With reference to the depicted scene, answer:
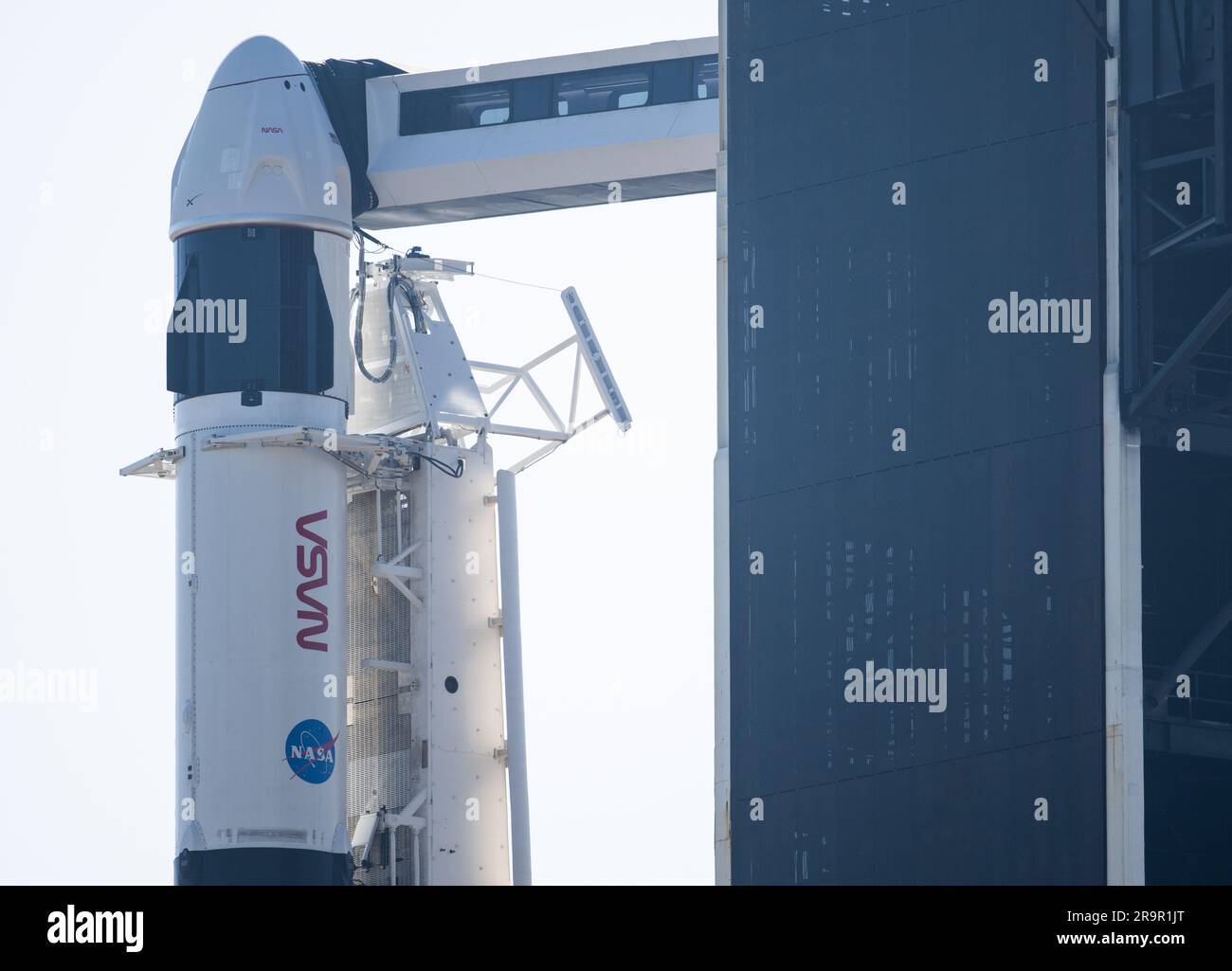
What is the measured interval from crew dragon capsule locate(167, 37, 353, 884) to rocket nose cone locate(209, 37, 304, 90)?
0.12 ft

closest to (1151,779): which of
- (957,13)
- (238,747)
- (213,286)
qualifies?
(957,13)

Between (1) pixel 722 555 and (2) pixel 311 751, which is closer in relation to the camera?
(1) pixel 722 555

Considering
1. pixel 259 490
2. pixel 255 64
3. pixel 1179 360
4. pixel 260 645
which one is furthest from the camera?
pixel 255 64

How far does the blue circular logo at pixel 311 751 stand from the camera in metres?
43.5

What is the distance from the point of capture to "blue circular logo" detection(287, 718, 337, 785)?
4350 cm

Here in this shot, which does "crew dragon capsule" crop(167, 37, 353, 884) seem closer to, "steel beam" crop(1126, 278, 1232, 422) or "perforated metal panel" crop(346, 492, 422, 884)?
"perforated metal panel" crop(346, 492, 422, 884)

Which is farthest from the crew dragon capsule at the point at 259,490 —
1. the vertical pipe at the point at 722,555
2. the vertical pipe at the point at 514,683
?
the vertical pipe at the point at 722,555

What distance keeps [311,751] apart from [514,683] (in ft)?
13.6

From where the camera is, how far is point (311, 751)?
4366 centimetres

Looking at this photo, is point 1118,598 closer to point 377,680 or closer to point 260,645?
point 260,645

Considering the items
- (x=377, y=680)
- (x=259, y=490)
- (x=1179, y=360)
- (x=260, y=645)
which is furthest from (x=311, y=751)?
(x=1179, y=360)

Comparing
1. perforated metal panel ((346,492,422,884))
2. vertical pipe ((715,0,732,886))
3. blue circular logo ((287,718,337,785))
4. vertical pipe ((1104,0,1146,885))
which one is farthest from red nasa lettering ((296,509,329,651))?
vertical pipe ((1104,0,1146,885))

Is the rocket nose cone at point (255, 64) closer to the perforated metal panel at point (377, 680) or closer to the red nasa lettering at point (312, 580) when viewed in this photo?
the perforated metal panel at point (377, 680)

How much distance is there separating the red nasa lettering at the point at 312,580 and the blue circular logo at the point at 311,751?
133 centimetres
